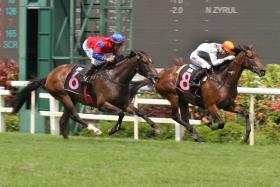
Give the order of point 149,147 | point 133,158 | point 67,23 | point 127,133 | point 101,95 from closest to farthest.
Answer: point 133,158 < point 149,147 < point 101,95 < point 127,133 < point 67,23

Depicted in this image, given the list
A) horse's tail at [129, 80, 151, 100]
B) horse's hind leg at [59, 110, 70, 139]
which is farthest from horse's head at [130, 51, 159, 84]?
horse's hind leg at [59, 110, 70, 139]

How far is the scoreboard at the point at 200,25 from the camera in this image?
11945 mm

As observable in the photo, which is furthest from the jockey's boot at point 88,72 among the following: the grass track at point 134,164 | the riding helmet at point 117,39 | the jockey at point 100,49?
the grass track at point 134,164

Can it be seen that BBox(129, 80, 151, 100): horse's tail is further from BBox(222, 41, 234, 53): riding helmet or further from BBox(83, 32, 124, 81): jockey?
BBox(222, 41, 234, 53): riding helmet

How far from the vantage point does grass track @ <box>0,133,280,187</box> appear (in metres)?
6.71

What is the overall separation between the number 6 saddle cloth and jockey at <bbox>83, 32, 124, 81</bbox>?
3.14 ft

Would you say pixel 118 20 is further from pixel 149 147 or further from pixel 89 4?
pixel 149 147

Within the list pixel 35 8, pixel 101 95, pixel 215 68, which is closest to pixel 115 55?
pixel 101 95

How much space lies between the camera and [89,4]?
13195 millimetres

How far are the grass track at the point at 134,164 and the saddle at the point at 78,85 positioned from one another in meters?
1.04

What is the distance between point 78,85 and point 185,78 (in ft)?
4.49

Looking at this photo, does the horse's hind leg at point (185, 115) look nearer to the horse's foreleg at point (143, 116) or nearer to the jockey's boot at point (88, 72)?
the horse's foreleg at point (143, 116)

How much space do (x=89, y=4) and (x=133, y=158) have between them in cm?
539

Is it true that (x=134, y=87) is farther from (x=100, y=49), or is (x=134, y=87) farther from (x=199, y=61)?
Answer: (x=199, y=61)
